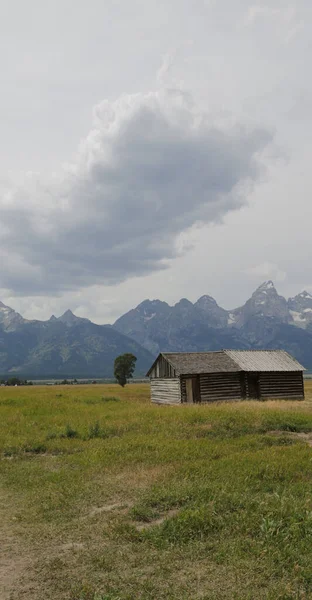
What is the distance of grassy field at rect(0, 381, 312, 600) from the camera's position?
6.12 m

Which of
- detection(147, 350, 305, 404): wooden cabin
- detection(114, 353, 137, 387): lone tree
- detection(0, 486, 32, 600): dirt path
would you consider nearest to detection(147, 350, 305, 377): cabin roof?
detection(147, 350, 305, 404): wooden cabin

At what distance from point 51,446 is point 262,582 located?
39.6ft

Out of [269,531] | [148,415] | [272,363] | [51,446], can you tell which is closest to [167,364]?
[272,363]

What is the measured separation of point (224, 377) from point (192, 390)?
140 inches

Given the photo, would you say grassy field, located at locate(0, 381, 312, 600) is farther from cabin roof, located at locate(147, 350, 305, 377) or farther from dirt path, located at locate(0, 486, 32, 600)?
cabin roof, located at locate(147, 350, 305, 377)

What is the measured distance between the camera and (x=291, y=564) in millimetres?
6539

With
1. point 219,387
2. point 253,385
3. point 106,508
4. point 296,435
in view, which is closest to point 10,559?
point 106,508

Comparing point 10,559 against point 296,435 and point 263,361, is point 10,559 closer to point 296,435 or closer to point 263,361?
point 296,435

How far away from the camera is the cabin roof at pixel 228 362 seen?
4125 centimetres

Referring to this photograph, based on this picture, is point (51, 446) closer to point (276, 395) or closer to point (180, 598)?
point (180, 598)

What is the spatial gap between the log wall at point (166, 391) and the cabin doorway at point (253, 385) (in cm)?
739

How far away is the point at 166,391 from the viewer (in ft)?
144

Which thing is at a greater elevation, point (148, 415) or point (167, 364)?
point (167, 364)

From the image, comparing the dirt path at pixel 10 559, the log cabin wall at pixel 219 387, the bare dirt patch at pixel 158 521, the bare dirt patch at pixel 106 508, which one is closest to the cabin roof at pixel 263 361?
the log cabin wall at pixel 219 387
